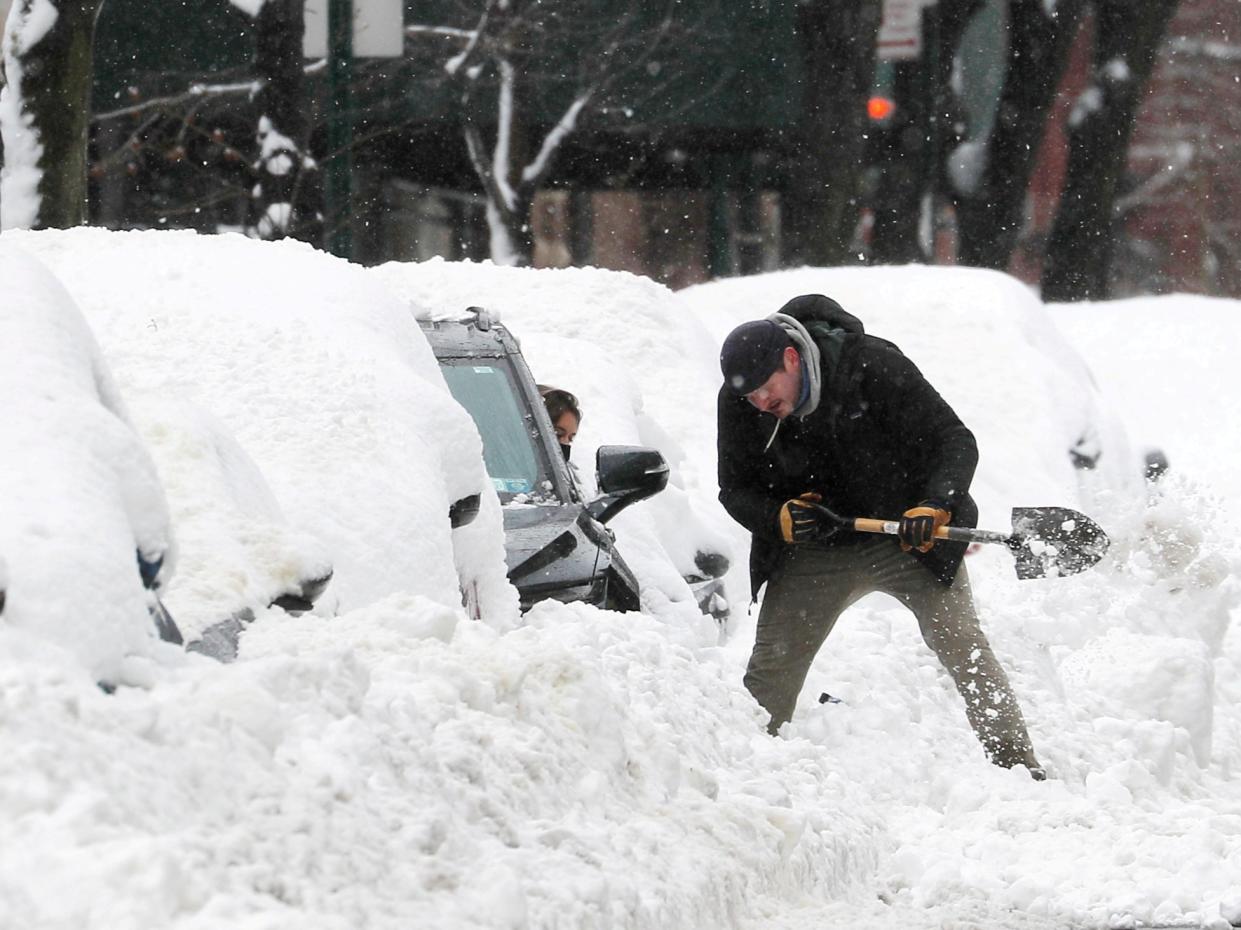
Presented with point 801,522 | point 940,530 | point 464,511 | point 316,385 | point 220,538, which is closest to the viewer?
point 220,538

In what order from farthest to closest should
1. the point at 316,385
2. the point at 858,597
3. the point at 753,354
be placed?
the point at 858,597 < the point at 753,354 < the point at 316,385

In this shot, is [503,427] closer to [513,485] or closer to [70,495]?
[513,485]

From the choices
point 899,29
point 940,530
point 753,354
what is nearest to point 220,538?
point 753,354

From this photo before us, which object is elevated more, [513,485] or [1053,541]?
[513,485]

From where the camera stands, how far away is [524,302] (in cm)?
1306

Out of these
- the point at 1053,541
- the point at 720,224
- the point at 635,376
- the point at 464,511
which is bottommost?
the point at 720,224

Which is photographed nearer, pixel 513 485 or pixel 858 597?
pixel 513 485

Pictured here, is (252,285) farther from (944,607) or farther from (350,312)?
(944,607)

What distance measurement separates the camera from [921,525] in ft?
21.7

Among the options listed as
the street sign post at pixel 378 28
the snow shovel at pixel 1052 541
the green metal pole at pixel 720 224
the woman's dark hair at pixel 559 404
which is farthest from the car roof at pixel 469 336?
the green metal pole at pixel 720 224

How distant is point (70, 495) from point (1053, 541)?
442 centimetres

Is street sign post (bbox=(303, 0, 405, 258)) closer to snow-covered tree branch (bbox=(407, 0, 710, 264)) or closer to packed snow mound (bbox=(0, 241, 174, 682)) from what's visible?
snow-covered tree branch (bbox=(407, 0, 710, 264))

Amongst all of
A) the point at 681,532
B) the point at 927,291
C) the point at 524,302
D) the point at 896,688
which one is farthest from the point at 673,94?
the point at 896,688

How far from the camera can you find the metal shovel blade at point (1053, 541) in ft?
23.1
